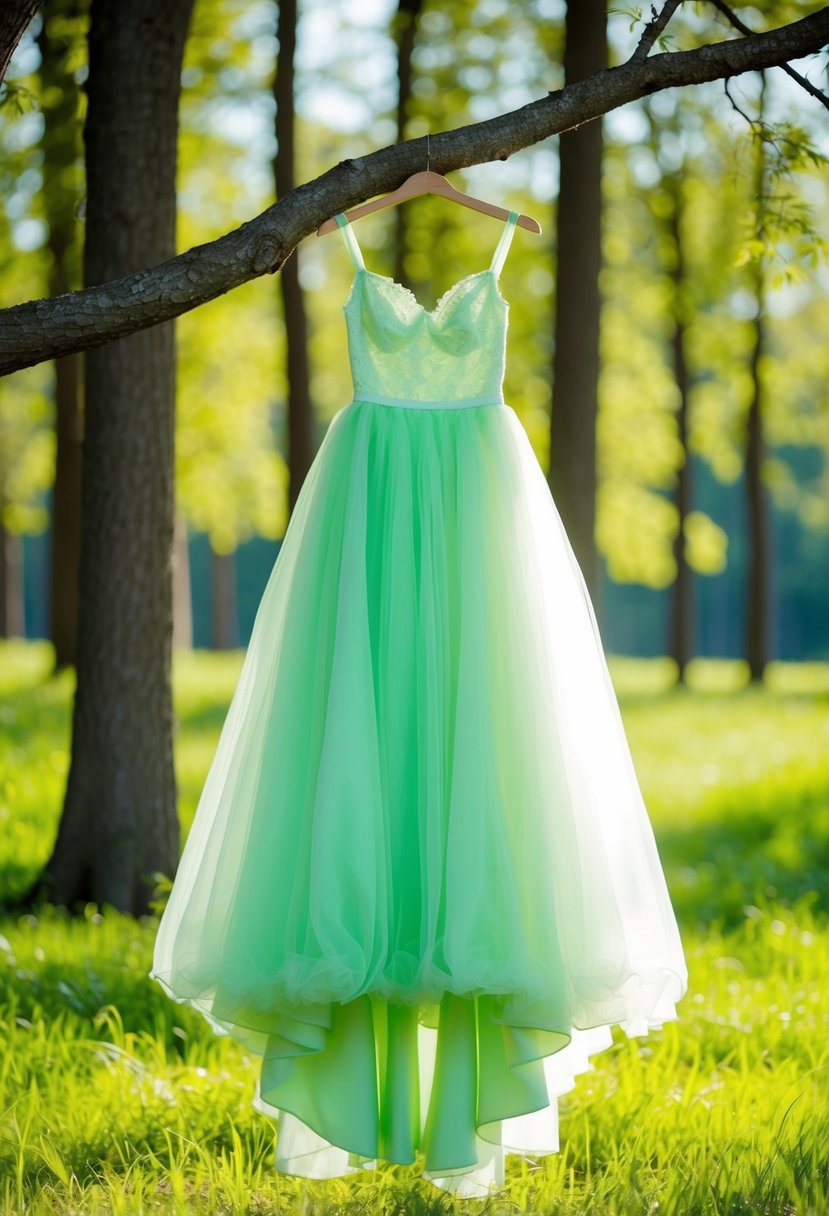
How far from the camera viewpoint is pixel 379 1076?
2.87 m

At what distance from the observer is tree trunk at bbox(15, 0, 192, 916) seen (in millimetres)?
4777

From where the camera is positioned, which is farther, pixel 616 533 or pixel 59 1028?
pixel 616 533

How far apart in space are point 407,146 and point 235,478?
52.6 feet

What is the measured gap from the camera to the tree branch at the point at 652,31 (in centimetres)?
292

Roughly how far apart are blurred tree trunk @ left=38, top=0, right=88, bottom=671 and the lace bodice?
141 cm

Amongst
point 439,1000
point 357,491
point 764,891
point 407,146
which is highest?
point 407,146

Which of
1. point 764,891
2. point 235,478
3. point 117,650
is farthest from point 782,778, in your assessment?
point 235,478

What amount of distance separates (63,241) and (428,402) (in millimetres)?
7317

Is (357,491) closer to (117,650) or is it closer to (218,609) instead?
(117,650)

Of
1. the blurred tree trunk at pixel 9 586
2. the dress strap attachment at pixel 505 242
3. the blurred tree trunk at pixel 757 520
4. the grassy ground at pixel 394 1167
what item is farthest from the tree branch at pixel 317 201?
the blurred tree trunk at pixel 9 586

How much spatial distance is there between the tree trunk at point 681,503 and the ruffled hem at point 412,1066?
12.3m

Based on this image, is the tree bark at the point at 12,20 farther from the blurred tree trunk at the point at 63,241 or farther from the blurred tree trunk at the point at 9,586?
the blurred tree trunk at the point at 9,586

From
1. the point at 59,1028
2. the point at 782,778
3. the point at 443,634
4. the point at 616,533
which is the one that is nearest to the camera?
the point at 443,634

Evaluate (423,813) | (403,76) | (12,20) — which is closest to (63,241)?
(403,76)
